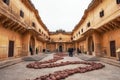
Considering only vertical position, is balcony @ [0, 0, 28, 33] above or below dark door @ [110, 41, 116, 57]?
above

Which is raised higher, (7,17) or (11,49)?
(7,17)

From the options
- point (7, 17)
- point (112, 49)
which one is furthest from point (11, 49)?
point (112, 49)

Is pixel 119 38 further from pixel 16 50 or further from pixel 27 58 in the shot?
pixel 16 50

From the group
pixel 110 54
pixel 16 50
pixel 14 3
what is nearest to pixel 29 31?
pixel 16 50

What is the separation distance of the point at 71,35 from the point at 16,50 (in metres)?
32.8

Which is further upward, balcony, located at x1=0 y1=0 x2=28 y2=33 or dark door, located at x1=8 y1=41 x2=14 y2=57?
balcony, located at x1=0 y1=0 x2=28 y2=33

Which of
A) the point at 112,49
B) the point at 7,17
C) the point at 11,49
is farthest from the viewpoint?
the point at 112,49

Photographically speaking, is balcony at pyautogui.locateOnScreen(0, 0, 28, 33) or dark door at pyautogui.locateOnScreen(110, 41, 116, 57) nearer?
balcony at pyautogui.locateOnScreen(0, 0, 28, 33)

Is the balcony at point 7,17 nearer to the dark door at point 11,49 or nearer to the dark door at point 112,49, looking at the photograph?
the dark door at point 11,49

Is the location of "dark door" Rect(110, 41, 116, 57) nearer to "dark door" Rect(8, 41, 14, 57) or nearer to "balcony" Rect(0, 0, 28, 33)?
"balcony" Rect(0, 0, 28, 33)

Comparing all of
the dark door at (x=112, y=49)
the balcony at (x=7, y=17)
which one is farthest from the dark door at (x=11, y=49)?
the dark door at (x=112, y=49)

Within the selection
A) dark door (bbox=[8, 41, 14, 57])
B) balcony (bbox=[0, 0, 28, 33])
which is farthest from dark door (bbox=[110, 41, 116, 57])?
dark door (bbox=[8, 41, 14, 57])

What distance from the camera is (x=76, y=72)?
23.4 ft

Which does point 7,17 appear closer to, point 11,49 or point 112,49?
point 11,49
